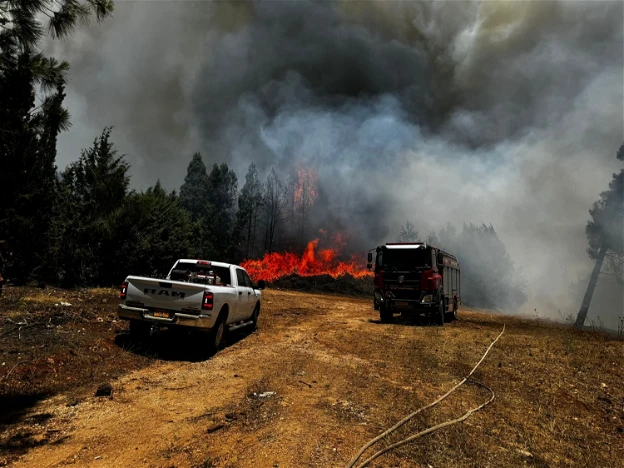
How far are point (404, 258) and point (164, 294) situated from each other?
9810 millimetres

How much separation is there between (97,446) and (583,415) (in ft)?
22.5

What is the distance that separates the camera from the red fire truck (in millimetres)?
13984

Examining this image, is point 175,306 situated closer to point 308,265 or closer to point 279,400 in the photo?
point 279,400

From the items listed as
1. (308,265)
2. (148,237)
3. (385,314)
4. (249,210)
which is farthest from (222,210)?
(385,314)

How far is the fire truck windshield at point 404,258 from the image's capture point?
566 inches

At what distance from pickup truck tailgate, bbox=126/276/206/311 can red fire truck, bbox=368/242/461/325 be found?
27.4 ft

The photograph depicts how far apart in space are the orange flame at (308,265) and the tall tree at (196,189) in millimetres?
10869

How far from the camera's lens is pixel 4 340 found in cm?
703

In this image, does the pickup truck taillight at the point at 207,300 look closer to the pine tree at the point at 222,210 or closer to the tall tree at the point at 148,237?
the tall tree at the point at 148,237

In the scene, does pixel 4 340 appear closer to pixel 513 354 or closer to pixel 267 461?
pixel 267 461

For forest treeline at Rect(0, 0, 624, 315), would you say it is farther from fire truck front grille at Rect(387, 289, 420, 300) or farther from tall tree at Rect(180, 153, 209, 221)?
fire truck front grille at Rect(387, 289, 420, 300)

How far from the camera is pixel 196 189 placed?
50.1 meters

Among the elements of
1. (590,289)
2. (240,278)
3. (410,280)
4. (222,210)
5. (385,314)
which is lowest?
(385,314)

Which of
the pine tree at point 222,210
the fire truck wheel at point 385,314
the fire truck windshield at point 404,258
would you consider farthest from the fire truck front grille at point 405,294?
the pine tree at point 222,210
